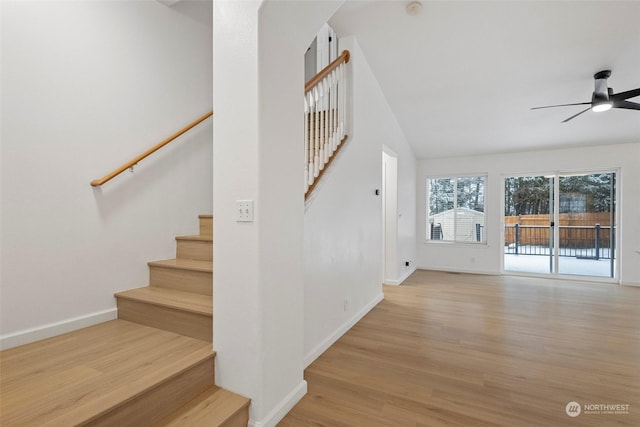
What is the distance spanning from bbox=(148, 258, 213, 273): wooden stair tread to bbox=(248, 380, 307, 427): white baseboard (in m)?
0.99

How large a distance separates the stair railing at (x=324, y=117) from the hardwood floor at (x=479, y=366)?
4.86 feet

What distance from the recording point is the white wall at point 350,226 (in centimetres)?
246

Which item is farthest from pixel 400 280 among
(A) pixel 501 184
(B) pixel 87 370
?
(B) pixel 87 370

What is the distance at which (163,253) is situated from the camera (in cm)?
266

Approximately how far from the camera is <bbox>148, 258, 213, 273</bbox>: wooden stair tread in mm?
2220

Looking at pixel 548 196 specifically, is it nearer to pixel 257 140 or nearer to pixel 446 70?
pixel 446 70

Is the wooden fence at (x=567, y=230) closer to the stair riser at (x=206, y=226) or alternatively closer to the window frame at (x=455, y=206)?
the window frame at (x=455, y=206)

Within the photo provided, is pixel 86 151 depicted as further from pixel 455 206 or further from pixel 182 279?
pixel 455 206

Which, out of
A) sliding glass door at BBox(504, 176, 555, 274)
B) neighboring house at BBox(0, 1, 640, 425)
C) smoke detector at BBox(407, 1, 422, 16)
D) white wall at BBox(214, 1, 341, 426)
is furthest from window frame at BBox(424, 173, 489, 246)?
white wall at BBox(214, 1, 341, 426)

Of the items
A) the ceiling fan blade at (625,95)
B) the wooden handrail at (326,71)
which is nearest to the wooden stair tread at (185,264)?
the wooden handrail at (326,71)

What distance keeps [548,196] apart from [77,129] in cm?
712

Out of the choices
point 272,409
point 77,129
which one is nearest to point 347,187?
point 272,409

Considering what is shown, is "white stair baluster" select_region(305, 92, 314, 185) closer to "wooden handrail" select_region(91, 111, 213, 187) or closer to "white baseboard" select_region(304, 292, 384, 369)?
"wooden handrail" select_region(91, 111, 213, 187)

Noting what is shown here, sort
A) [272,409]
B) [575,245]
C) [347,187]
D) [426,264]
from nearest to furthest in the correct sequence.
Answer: [272,409] < [347,187] < [575,245] < [426,264]
